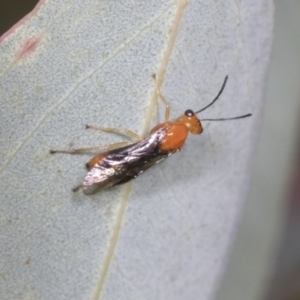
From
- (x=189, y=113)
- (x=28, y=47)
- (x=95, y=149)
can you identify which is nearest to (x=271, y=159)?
(x=189, y=113)

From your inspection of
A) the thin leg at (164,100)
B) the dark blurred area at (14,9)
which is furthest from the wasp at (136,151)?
the dark blurred area at (14,9)

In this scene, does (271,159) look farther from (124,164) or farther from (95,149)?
(95,149)

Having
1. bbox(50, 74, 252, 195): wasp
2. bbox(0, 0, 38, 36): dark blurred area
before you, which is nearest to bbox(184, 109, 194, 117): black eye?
bbox(50, 74, 252, 195): wasp

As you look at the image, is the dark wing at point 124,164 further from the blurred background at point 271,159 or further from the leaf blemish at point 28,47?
the blurred background at point 271,159

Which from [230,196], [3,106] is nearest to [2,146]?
[3,106]

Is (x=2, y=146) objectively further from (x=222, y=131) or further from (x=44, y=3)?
(x=222, y=131)

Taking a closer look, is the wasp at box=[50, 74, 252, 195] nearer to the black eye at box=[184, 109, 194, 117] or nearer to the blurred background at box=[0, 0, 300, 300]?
the black eye at box=[184, 109, 194, 117]

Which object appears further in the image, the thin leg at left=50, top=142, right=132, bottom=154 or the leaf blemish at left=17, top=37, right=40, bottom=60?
the thin leg at left=50, top=142, right=132, bottom=154

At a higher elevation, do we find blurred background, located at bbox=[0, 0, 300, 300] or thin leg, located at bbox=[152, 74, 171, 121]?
thin leg, located at bbox=[152, 74, 171, 121]
